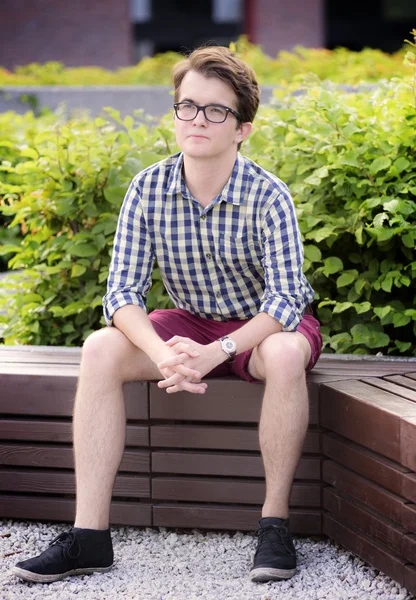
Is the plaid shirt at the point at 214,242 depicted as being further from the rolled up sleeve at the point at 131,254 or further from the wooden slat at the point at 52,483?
the wooden slat at the point at 52,483

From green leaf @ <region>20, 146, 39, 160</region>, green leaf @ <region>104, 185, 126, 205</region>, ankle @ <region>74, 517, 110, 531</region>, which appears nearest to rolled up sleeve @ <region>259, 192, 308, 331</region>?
ankle @ <region>74, 517, 110, 531</region>

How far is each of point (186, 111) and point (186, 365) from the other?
0.84m

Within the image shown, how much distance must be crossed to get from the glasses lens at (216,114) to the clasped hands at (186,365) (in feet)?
2.40

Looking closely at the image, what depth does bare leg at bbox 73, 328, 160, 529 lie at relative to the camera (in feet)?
9.20

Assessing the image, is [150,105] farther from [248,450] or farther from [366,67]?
[248,450]

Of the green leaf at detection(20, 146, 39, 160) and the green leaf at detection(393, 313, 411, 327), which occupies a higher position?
the green leaf at detection(20, 146, 39, 160)

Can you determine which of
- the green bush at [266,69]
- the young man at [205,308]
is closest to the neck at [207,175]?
the young man at [205,308]

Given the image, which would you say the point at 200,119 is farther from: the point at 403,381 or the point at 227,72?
the point at 403,381

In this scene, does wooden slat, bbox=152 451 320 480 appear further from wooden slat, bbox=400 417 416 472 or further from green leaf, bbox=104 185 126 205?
green leaf, bbox=104 185 126 205

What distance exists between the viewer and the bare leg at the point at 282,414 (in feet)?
8.98

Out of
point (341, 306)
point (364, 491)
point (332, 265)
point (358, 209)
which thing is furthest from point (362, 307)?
point (364, 491)

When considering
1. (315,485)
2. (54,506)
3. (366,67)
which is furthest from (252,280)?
(366,67)

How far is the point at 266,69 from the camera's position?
11797mm

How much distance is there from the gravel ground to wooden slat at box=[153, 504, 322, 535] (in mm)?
45
